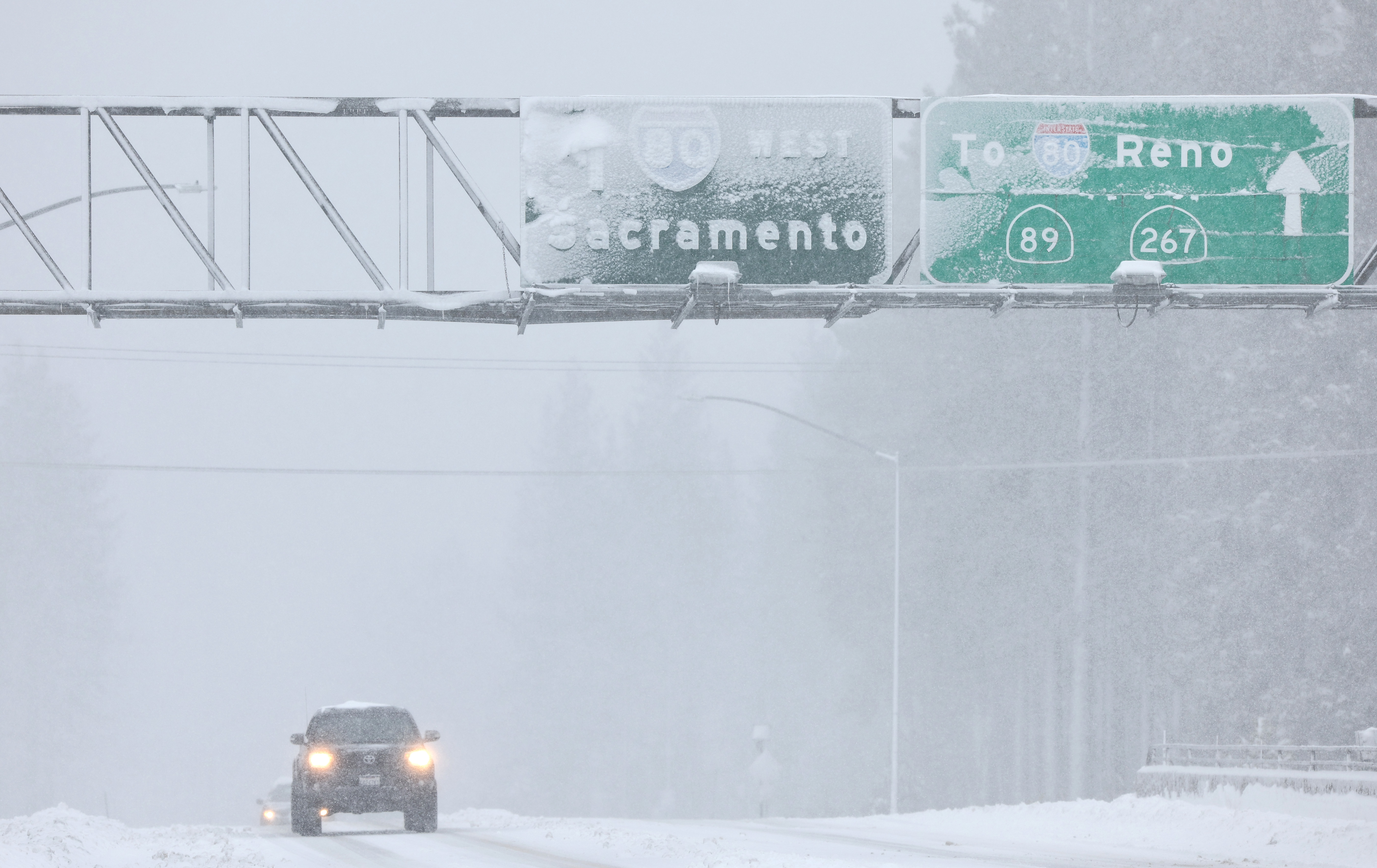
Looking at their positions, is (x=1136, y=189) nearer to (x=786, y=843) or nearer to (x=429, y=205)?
(x=429, y=205)

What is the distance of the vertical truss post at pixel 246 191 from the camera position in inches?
744

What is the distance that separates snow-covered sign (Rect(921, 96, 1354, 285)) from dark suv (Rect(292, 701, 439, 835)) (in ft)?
30.4

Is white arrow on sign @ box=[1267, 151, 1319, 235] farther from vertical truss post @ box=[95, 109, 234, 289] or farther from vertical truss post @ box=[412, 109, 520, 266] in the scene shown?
vertical truss post @ box=[95, 109, 234, 289]

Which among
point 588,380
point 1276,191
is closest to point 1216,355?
point 1276,191

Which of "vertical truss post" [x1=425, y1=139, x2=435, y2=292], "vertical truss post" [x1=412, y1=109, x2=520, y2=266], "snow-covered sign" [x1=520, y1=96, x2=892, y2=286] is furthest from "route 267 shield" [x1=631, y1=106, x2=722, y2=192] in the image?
"vertical truss post" [x1=425, y1=139, x2=435, y2=292]

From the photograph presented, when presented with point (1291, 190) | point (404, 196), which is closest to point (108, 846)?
point (404, 196)

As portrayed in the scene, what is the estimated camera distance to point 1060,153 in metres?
19.9

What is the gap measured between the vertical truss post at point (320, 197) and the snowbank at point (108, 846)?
541cm

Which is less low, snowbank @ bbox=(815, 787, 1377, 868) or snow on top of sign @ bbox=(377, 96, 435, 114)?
snow on top of sign @ bbox=(377, 96, 435, 114)

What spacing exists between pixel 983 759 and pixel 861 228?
45.6 metres

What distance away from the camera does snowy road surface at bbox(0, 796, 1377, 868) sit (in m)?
18.9

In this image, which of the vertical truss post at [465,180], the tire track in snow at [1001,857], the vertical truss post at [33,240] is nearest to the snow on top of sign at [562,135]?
the vertical truss post at [465,180]

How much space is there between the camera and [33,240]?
763 inches

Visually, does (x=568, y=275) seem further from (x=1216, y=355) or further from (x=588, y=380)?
(x=588, y=380)
